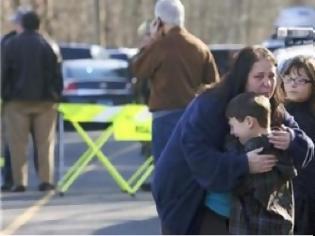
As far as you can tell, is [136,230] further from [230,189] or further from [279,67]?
[230,189]

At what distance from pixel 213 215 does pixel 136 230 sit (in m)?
5.43


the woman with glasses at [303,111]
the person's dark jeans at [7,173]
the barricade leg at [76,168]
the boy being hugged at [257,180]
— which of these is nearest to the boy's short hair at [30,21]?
the barricade leg at [76,168]

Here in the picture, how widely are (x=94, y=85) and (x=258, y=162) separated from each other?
60.1ft

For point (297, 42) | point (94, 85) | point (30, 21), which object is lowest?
point (94, 85)

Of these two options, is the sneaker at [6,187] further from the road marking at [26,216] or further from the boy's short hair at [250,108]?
the boy's short hair at [250,108]

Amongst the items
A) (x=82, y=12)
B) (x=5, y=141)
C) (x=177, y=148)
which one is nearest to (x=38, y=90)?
(x=5, y=141)

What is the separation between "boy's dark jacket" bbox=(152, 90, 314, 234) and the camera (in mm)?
5887

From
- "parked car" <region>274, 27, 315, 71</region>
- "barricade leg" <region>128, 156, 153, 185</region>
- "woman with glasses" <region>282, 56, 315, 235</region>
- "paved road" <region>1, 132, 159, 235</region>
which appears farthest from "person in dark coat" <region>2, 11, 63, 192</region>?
"woman with glasses" <region>282, 56, 315, 235</region>

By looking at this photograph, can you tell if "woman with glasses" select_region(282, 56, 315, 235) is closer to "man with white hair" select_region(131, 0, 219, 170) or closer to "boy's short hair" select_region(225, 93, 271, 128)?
"boy's short hair" select_region(225, 93, 271, 128)

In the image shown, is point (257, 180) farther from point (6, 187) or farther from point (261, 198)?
point (6, 187)

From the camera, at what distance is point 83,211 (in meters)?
12.5

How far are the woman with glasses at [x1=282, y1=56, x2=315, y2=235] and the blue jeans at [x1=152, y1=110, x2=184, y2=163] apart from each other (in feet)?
11.7

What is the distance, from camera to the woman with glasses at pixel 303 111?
6.96m

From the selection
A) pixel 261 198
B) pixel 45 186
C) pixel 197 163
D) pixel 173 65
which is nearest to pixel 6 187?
pixel 45 186
